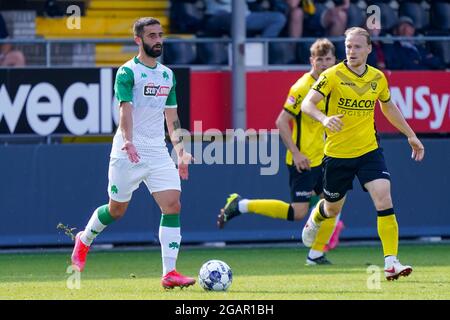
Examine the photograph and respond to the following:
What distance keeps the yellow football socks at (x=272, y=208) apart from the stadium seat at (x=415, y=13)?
630cm

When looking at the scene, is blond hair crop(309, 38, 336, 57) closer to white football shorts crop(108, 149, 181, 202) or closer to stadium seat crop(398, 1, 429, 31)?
white football shorts crop(108, 149, 181, 202)

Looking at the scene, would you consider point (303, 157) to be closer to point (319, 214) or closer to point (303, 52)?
point (319, 214)

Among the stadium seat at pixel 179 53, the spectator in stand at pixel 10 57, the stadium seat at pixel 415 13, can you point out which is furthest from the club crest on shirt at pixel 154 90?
the stadium seat at pixel 415 13

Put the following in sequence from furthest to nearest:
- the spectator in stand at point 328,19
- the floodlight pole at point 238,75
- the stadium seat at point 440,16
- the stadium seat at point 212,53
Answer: the stadium seat at point 440,16
the spectator in stand at point 328,19
the stadium seat at point 212,53
the floodlight pole at point 238,75

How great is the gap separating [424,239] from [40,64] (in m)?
5.36

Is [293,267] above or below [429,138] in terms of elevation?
below

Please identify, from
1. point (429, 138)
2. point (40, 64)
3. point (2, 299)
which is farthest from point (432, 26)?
point (2, 299)

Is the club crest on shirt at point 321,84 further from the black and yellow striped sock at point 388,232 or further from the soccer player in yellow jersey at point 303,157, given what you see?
the soccer player in yellow jersey at point 303,157

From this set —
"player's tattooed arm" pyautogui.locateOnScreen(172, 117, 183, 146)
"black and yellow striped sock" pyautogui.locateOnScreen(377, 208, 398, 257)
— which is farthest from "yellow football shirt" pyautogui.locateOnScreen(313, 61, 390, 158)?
"player's tattooed arm" pyautogui.locateOnScreen(172, 117, 183, 146)

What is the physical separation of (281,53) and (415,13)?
3257 mm

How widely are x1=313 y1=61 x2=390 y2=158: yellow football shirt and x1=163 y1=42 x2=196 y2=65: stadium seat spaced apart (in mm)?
5696

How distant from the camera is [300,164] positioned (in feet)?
45.8

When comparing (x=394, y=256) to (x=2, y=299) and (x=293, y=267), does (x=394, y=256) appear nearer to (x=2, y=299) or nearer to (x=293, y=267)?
(x=293, y=267)

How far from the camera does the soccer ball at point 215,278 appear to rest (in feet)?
35.8
